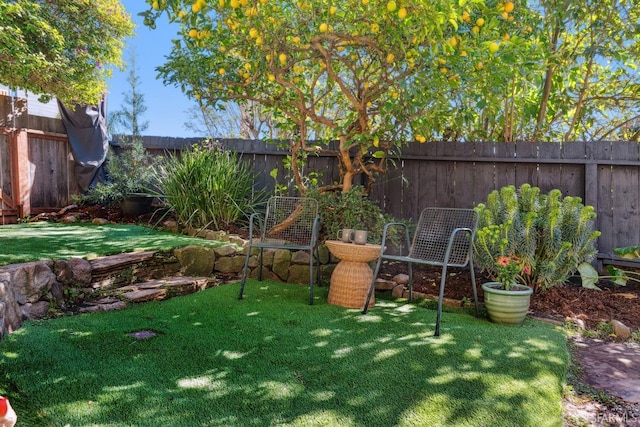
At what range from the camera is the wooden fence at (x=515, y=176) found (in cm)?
413

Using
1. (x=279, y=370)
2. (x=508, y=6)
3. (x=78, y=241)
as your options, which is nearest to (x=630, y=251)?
(x=508, y=6)

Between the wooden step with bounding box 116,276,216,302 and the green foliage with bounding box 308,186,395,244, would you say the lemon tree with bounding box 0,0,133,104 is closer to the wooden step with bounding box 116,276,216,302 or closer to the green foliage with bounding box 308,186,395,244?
the wooden step with bounding box 116,276,216,302

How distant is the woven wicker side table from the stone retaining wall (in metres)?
0.80

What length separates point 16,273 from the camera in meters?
2.94

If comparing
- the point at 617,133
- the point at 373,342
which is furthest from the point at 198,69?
the point at 617,133

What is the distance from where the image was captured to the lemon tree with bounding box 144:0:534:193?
3041 millimetres

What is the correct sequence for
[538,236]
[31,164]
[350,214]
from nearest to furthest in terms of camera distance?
[538,236] → [350,214] → [31,164]

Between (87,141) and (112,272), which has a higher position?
(87,141)

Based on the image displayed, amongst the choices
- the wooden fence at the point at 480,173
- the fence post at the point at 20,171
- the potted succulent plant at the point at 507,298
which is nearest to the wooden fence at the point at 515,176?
the wooden fence at the point at 480,173

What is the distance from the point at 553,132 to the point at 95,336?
5.07 meters

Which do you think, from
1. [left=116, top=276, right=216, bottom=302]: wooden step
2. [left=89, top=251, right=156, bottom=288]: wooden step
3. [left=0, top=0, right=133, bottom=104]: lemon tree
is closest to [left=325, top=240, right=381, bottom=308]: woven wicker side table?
[left=116, top=276, right=216, bottom=302]: wooden step

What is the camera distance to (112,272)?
12.2 feet

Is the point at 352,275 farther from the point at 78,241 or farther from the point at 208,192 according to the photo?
the point at 78,241

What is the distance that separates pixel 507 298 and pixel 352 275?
111 centimetres
